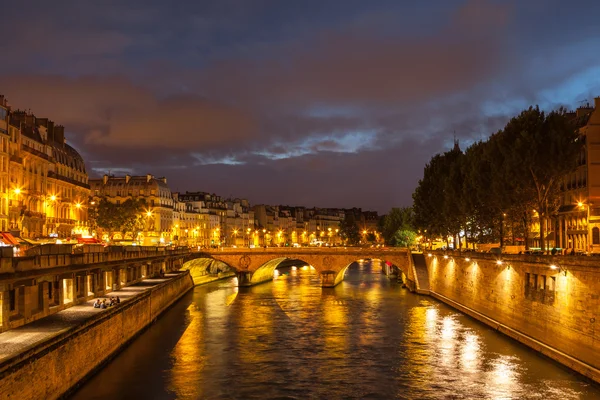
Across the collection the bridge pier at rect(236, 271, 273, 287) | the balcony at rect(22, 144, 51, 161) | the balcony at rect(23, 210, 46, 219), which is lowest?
the bridge pier at rect(236, 271, 273, 287)

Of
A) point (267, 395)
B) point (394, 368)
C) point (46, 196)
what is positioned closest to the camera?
point (267, 395)

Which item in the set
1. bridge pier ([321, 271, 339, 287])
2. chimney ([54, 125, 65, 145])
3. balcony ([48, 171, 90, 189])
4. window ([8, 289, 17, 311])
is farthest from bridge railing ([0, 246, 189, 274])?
bridge pier ([321, 271, 339, 287])

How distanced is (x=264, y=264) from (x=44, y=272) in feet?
222

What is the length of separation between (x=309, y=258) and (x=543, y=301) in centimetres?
5909

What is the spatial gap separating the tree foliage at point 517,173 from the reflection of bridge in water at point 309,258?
1502 cm

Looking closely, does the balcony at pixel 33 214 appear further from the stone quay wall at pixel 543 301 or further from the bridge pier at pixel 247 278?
the stone quay wall at pixel 543 301

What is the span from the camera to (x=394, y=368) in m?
41.5

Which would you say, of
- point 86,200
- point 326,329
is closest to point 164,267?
point 86,200

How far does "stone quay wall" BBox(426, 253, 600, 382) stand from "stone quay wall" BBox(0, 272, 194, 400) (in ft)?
85.9

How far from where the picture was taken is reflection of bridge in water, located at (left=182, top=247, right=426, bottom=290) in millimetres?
96000

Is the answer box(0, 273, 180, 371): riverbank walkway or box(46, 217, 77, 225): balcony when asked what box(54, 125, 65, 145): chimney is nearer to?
box(46, 217, 77, 225): balcony

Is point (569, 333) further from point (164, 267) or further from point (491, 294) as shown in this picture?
point (164, 267)

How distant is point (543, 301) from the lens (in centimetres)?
4281

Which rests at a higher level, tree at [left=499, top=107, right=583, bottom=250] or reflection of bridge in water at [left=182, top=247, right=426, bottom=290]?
tree at [left=499, top=107, right=583, bottom=250]
